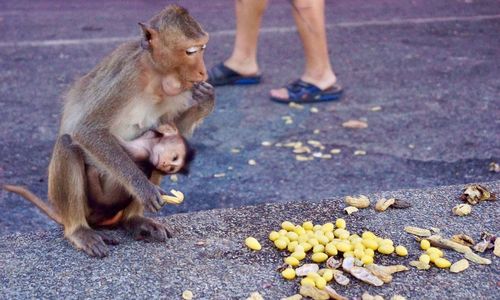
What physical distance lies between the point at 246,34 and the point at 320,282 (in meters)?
3.80

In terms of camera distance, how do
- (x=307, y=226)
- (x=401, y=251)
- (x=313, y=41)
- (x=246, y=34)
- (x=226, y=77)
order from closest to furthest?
(x=401, y=251) < (x=307, y=226) < (x=313, y=41) < (x=246, y=34) < (x=226, y=77)

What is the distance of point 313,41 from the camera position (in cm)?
596

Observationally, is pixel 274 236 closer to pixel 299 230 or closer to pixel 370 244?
pixel 299 230

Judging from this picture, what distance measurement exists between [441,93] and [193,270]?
12.7 feet

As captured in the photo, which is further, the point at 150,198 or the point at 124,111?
the point at 124,111

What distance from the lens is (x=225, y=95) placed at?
→ 6324 millimetres

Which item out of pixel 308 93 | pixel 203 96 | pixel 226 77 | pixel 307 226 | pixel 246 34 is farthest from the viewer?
pixel 226 77

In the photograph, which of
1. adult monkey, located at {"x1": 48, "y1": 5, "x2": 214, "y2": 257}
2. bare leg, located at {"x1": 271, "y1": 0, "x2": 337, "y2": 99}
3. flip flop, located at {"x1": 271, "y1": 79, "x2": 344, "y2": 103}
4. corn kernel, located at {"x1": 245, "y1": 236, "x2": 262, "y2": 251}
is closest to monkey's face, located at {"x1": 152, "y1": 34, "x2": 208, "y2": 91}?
adult monkey, located at {"x1": 48, "y1": 5, "x2": 214, "y2": 257}

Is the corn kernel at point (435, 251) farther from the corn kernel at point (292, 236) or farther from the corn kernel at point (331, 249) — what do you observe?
the corn kernel at point (292, 236)

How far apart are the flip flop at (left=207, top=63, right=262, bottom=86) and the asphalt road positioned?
0.32ft

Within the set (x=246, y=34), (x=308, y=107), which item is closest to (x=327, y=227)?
(x=308, y=107)

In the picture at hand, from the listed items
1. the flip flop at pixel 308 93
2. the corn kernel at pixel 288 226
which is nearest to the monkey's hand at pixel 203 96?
the corn kernel at pixel 288 226

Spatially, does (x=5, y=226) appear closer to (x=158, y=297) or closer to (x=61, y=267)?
(x=61, y=267)

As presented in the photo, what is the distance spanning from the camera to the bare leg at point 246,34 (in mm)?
6113
